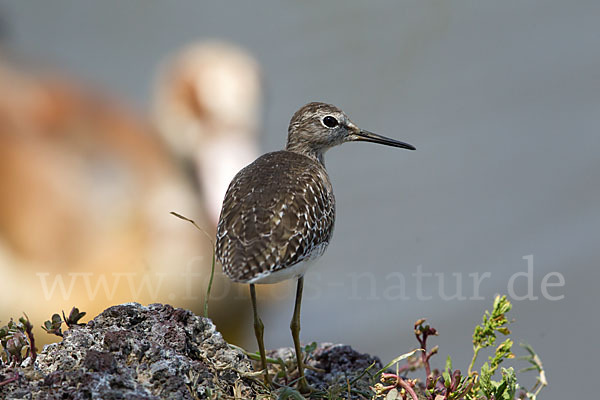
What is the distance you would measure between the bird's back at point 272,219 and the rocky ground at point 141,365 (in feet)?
1.11

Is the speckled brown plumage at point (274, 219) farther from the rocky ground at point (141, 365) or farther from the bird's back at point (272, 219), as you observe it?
the rocky ground at point (141, 365)

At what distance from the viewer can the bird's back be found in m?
3.35

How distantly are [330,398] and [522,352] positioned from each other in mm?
4556

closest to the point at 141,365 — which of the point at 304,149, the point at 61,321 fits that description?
the point at 61,321

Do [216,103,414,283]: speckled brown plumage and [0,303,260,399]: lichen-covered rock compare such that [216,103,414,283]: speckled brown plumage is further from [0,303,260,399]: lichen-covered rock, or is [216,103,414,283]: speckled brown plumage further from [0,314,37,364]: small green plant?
[0,314,37,364]: small green plant

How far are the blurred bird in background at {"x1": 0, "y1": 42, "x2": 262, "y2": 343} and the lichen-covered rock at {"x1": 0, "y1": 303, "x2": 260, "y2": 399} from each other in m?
3.80

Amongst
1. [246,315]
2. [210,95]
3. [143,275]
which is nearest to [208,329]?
[143,275]

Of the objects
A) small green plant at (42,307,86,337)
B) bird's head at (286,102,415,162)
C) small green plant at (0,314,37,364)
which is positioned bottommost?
small green plant at (0,314,37,364)

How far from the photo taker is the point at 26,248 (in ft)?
22.9

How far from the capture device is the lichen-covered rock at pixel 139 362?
8.38 ft

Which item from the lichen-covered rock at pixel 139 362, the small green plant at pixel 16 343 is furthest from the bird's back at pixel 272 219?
the small green plant at pixel 16 343

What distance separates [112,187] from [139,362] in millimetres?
5049


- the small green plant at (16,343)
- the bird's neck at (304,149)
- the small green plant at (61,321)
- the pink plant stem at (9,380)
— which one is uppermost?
the bird's neck at (304,149)

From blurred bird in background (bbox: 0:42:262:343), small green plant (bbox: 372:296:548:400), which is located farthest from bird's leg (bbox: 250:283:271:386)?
blurred bird in background (bbox: 0:42:262:343)
